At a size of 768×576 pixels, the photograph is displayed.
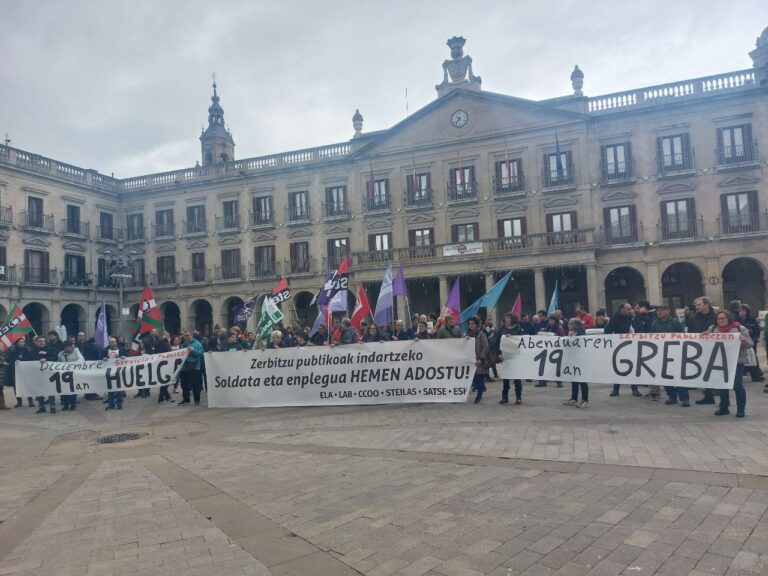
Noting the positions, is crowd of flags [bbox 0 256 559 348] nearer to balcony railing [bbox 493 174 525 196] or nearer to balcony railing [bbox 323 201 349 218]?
balcony railing [bbox 493 174 525 196]

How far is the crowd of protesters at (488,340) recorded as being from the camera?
10.3 metres

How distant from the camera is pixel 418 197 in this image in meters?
36.8

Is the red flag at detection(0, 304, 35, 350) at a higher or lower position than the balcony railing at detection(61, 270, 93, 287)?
lower

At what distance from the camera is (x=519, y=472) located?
6.32 metres

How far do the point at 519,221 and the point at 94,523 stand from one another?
106ft

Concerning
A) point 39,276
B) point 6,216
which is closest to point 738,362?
point 6,216

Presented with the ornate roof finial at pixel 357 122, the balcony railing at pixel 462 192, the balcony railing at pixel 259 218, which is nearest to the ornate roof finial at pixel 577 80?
the balcony railing at pixel 462 192

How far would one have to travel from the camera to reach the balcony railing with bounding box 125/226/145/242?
44.1m

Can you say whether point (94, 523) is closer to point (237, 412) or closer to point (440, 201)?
point (237, 412)

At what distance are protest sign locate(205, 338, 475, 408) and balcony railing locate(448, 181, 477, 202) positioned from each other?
25.5m

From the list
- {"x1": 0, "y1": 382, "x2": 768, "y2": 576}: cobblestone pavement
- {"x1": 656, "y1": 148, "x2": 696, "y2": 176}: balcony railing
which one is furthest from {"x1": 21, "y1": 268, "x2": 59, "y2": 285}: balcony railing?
{"x1": 656, "y1": 148, "x2": 696, "y2": 176}: balcony railing

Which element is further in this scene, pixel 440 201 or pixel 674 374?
pixel 440 201

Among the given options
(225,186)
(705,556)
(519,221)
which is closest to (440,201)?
(519,221)

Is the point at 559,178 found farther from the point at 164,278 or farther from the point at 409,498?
the point at 409,498
